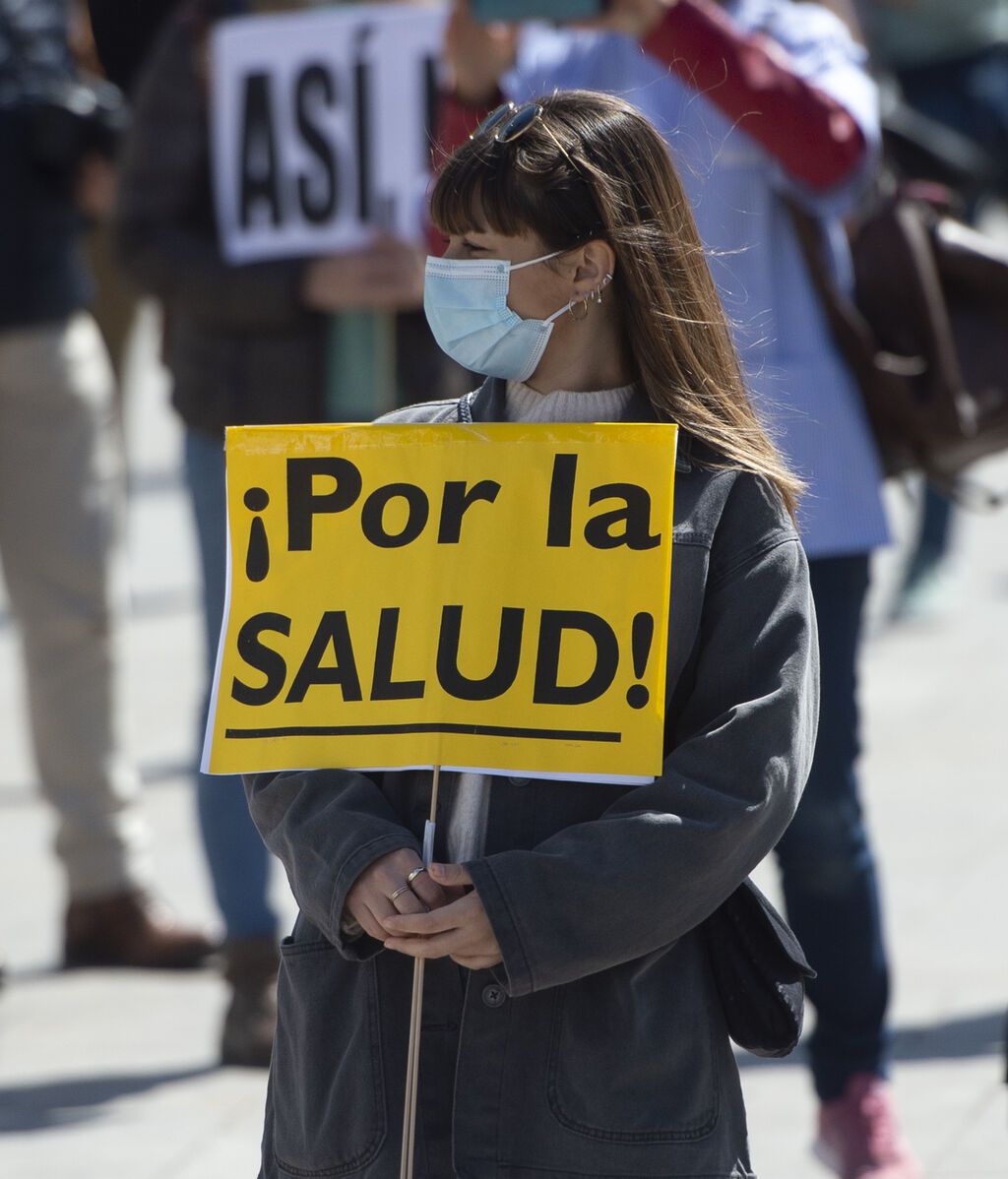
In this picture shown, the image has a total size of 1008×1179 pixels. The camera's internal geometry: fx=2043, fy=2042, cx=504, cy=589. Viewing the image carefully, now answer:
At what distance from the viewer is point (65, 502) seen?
15.7 ft

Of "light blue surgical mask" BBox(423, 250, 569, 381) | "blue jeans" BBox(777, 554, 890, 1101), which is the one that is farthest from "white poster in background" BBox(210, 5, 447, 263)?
"light blue surgical mask" BBox(423, 250, 569, 381)

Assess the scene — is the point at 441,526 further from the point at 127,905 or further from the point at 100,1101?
the point at 127,905

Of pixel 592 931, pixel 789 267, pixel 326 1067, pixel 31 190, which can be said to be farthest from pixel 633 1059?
pixel 31 190

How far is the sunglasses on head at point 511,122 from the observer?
2.26m

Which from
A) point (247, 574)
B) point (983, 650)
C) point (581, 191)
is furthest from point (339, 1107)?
point (983, 650)

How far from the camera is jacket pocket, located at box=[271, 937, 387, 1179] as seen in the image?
226 cm

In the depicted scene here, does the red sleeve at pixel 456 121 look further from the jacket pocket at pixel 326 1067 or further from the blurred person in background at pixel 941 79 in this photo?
the blurred person in background at pixel 941 79

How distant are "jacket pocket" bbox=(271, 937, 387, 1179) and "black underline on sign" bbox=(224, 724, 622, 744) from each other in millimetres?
254

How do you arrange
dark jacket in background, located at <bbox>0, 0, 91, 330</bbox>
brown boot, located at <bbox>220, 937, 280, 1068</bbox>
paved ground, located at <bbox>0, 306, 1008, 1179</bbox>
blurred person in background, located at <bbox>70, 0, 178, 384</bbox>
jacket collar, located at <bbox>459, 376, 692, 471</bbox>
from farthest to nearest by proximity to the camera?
1. blurred person in background, located at <bbox>70, 0, 178, 384</bbox>
2. dark jacket in background, located at <bbox>0, 0, 91, 330</bbox>
3. brown boot, located at <bbox>220, 937, 280, 1068</bbox>
4. paved ground, located at <bbox>0, 306, 1008, 1179</bbox>
5. jacket collar, located at <bbox>459, 376, 692, 471</bbox>

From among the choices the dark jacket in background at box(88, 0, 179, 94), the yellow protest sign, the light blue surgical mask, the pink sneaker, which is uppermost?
the dark jacket in background at box(88, 0, 179, 94)

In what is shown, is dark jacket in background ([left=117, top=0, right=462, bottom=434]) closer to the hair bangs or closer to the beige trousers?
the beige trousers

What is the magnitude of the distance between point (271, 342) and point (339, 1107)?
2248mm

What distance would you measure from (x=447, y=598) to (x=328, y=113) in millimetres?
2205

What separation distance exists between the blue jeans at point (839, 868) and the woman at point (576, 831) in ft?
3.43
